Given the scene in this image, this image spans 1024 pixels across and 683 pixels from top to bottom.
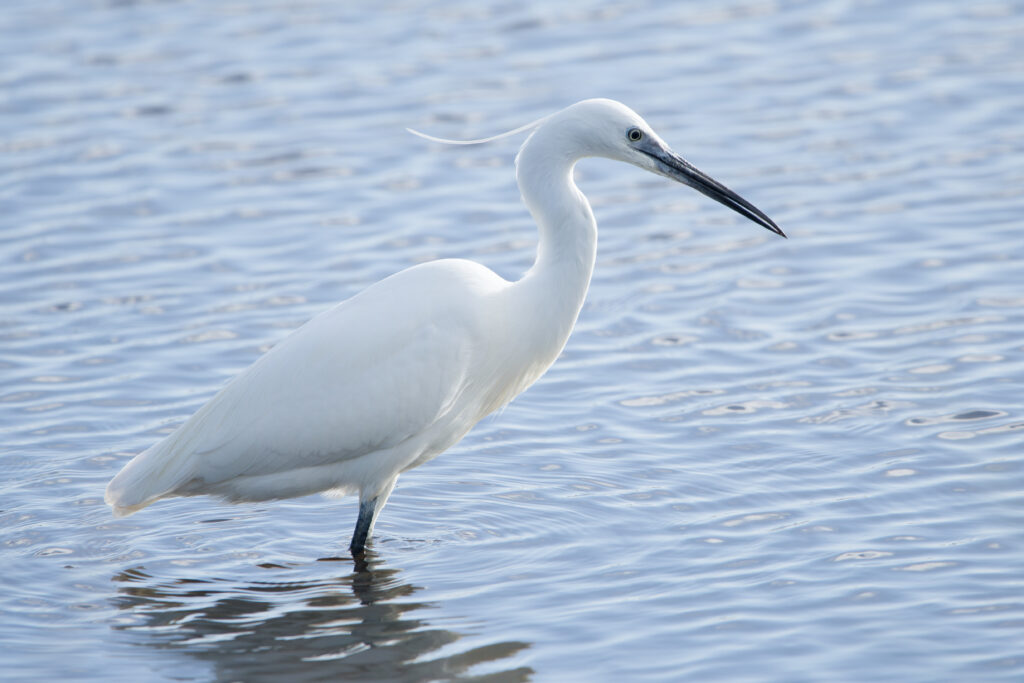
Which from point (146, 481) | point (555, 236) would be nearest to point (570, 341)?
point (555, 236)

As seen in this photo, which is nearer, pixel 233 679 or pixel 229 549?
pixel 233 679

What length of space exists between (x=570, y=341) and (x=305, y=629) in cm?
298

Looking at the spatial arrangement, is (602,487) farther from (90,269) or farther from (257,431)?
(90,269)

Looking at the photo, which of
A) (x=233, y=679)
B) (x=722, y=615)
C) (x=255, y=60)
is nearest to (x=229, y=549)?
(x=233, y=679)

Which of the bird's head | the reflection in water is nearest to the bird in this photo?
the bird's head

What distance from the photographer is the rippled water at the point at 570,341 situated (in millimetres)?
5750

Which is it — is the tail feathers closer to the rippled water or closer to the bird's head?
the rippled water

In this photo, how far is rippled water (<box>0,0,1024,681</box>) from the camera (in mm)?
5750

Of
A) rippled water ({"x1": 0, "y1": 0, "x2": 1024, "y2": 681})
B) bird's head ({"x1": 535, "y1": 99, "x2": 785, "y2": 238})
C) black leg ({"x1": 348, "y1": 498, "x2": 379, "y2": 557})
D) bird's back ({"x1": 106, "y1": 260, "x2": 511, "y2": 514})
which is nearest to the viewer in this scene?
rippled water ({"x1": 0, "y1": 0, "x2": 1024, "y2": 681})

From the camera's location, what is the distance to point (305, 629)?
19.1 ft

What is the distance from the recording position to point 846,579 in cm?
586

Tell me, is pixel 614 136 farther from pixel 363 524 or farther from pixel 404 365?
pixel 363 524

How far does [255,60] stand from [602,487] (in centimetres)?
683

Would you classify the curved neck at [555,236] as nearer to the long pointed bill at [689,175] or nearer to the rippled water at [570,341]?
the long pointed bill at [689,175]
